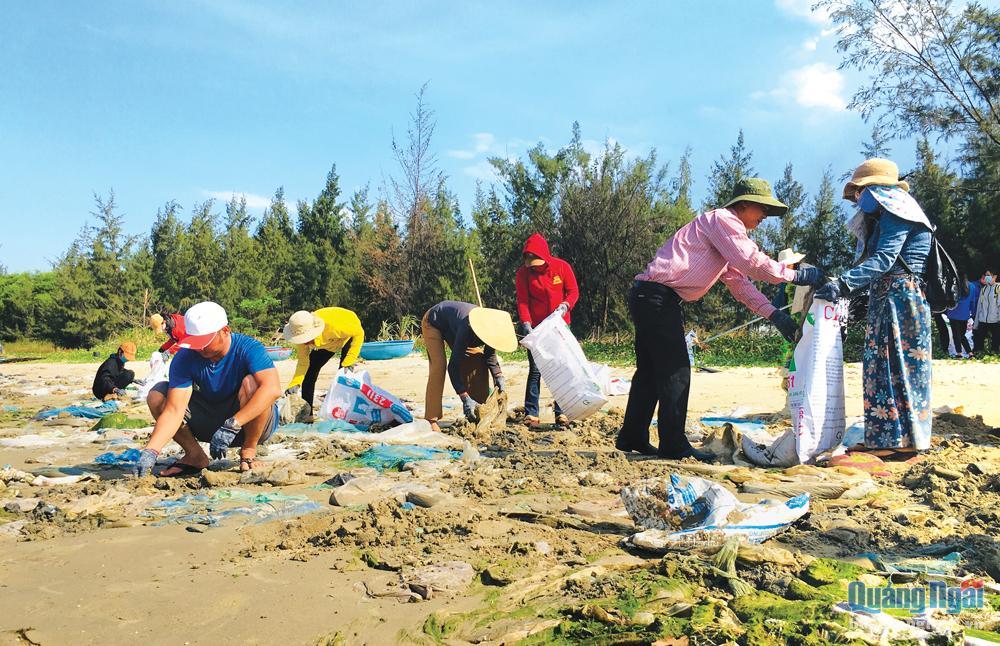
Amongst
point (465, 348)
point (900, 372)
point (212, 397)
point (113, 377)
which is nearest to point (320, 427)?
point (465, 348)

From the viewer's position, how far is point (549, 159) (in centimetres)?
1777

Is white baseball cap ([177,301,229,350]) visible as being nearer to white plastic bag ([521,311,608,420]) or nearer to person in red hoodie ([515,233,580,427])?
white plastic bag ([521,311,608,420])

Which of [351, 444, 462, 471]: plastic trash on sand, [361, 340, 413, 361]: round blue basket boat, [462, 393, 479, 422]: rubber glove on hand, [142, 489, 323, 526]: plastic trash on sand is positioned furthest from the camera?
[361, 340, 413, 361]: round blue basket boat

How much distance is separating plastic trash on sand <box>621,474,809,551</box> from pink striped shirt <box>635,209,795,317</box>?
151 cm

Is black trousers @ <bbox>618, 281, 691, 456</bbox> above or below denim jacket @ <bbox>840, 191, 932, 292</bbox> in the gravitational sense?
below

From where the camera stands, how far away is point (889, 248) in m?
4.20

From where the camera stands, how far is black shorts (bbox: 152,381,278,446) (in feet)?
14.9

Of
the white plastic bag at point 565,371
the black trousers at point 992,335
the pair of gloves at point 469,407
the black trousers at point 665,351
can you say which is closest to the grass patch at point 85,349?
the pair of gloves at point 469,407

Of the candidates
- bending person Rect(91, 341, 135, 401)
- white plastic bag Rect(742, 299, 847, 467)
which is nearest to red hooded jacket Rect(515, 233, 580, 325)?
white plastic bag Rect(742, 299, 847, 467)

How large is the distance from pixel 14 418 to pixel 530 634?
7349 mm

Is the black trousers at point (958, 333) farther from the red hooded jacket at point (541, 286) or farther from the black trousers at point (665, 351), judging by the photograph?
→ the black trousers at point (665, 351)

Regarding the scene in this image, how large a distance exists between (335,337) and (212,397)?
2071 millimetres

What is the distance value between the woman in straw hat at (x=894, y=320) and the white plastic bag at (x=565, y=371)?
154 cm

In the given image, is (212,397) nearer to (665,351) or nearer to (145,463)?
(145,463)
